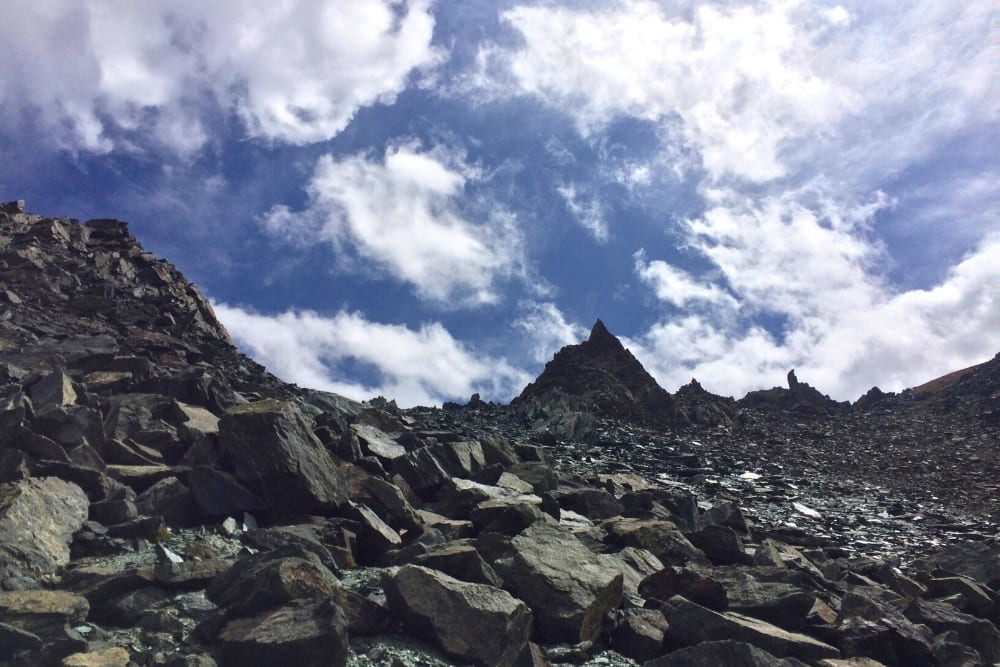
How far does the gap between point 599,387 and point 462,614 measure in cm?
4086

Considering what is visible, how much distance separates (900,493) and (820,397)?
86.7 ft

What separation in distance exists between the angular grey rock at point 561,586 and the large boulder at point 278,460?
370 centimetres

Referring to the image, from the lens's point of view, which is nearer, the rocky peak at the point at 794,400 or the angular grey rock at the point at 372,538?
the angular grey rock at the point at 372,538

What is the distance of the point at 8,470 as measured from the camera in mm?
9734

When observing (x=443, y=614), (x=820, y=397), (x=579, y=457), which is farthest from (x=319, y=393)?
(x=820, y=397)

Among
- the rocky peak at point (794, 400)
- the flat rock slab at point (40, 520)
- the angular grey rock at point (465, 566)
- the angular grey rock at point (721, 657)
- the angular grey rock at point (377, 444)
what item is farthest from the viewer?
the rocky peak at point (794, 400)

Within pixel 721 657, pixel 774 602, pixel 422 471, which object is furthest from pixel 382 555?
pixel 774 602

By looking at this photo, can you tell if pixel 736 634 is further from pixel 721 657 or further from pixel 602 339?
pixel 602 339

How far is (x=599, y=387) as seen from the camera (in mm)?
47656

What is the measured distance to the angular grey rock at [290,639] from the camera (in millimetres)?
6468

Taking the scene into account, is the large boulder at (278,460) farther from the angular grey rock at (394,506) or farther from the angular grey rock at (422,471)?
the angular grey rock at (422,471)

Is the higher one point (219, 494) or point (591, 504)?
point (219, 494)

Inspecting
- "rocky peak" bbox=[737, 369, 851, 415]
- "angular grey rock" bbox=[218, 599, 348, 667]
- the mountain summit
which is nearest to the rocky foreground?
"angular grey rock" bbox=[218, 599, 348, 667]

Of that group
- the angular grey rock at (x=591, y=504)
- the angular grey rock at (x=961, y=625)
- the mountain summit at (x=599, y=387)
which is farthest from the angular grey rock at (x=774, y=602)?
the mountain summit at (x=599, y=387)
